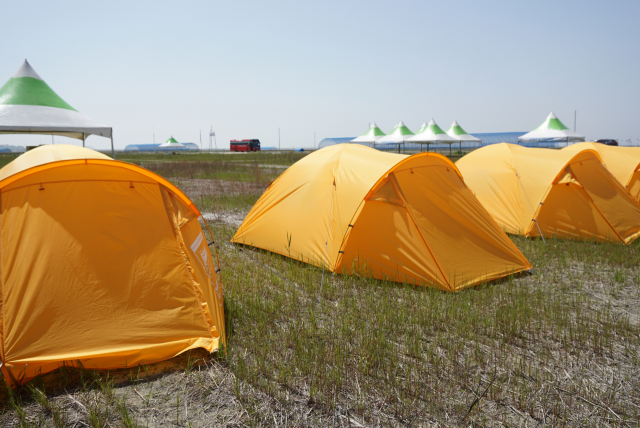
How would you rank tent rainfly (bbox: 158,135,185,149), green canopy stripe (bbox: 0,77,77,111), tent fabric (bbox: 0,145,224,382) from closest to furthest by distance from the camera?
tent fabric (bbox: 0,145,224,382) < green canopy stripe (bbox: 0,77,77,111) < tent rainfly (bbox: 158,135,185,149)

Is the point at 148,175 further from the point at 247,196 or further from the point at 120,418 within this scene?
the point at 247,196

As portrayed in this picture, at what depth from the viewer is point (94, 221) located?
3561mm

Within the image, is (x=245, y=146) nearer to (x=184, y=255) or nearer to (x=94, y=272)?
(x=184, y=255)

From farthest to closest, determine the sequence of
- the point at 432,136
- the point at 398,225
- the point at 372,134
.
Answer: the point at 372,134 → the point at 432,136 → the point at 398,225

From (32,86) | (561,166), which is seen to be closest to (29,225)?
(561,166)

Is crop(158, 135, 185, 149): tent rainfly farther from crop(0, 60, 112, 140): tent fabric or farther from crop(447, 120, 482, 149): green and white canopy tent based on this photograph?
crop(0, 60, 112, 140): tent fabric

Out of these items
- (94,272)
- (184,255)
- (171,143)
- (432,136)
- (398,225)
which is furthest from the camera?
(171,143)

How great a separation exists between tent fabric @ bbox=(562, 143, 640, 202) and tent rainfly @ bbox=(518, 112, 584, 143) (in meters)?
29.4

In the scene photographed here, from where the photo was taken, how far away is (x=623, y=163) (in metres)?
9.46

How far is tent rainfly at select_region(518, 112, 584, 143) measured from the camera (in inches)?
1398

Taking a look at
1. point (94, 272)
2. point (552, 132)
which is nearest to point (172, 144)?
point (552, 132)

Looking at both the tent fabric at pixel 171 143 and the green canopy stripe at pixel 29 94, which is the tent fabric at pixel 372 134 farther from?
the green canopy stripe at pixel 29 94

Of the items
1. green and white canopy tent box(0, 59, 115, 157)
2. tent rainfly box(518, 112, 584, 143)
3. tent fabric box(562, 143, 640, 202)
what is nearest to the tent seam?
tent fabric box(562, 143, 640, 202)

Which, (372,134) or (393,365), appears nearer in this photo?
(393,365)
